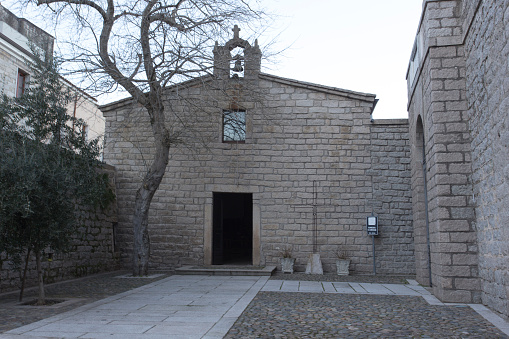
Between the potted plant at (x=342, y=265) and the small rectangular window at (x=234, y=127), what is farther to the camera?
the small rectangular window at (x=234, y=127)

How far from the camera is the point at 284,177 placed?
11.2 m

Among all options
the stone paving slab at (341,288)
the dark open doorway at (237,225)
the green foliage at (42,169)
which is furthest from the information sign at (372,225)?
the green foliage at (42,169)

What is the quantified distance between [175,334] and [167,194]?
7393 mm

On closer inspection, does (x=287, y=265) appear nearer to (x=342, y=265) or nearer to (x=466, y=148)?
(x=342, y=265)

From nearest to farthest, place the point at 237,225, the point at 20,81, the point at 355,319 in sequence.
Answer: the point at 355,319 → the point at 20,81 → the point at 237,225

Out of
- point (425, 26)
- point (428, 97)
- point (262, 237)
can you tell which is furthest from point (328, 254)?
point (425, 26)

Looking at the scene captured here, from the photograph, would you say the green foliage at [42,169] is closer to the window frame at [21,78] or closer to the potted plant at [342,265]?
the potted plant at [342,265]

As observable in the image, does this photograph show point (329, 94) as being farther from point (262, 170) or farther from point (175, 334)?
point (175, 334)

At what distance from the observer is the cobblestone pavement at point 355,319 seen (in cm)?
430

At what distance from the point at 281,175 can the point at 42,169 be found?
6538 mm

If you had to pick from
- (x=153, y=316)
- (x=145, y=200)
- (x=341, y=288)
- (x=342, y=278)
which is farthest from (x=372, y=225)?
(x=153, y=316)

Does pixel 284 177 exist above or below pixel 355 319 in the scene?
above

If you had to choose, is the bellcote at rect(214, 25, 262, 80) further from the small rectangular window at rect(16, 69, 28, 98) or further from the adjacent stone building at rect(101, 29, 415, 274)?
the small rectangular window at rect(16, 69, 28, 98)

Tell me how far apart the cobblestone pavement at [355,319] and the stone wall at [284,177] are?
14.1 ft
